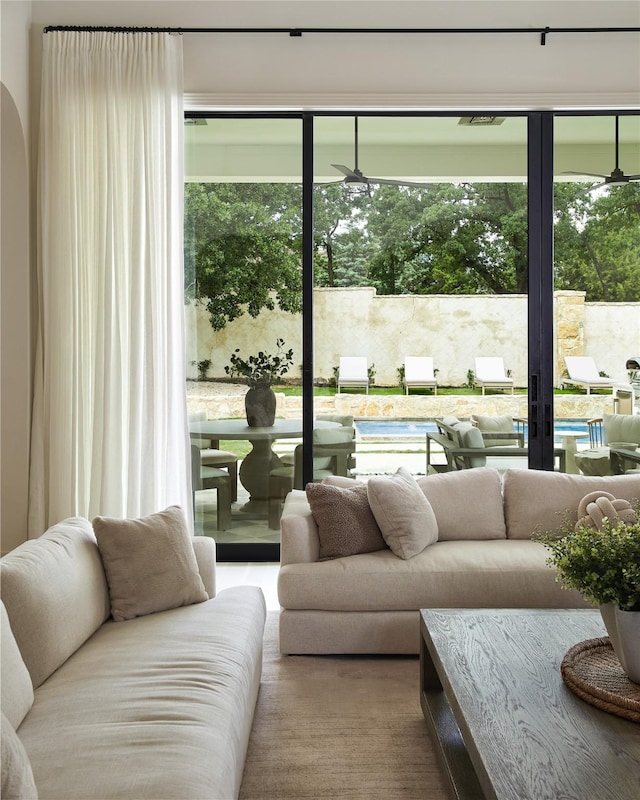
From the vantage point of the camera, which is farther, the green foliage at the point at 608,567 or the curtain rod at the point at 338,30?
the curtain rod at the point at 338,30

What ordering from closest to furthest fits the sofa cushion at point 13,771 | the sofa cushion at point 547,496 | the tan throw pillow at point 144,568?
the sofa cushion at point 13,771, the tan throw pillow at point 144,568, the sofa cushion at point 547,496

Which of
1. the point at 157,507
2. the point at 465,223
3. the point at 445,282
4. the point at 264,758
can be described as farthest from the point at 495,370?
the point at 264,758

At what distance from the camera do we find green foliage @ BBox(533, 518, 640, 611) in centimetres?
198

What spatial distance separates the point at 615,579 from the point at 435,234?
10.1 ft

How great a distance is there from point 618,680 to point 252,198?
3.58 m

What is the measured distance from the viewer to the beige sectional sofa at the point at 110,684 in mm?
1577

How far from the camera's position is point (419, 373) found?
469cm

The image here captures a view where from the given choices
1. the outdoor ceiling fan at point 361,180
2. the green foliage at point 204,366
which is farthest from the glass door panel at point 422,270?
the green foliage at point 204,366

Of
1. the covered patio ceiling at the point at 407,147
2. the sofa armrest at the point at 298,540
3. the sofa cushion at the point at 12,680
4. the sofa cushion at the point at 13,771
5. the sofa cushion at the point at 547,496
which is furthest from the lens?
the covered patio ceiling at the point at 407,147

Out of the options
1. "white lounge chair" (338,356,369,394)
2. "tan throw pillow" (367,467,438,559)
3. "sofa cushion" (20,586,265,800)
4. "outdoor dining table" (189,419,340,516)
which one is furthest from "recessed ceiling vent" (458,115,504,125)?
"sofa cushion" (20,586,265,800)

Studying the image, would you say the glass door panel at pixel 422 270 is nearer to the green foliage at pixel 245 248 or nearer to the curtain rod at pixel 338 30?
the green foliage at pixel 245 248

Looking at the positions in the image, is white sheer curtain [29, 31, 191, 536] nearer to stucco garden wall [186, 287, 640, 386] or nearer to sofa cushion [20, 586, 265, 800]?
stucco garden wall [186, 287, 640, 386]

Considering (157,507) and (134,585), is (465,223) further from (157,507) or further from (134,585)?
(134,585)

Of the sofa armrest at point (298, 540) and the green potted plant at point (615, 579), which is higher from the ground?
the green potted plant at point (615, 579)
